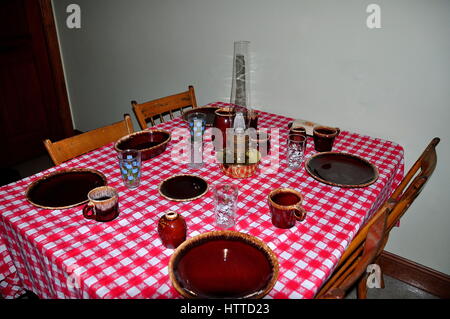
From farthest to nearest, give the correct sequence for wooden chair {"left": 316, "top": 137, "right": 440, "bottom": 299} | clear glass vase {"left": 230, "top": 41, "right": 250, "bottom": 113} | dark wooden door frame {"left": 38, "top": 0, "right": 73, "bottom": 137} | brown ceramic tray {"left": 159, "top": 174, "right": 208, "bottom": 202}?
1. dark wooden door frame {"left": 38, "top": 0, "right": 73, "bottom": 137}
2. clear glass vase {"left": 230, "top": 41, "right": 250, "bottom": 113}
3. brown ceramic tray {"left": 159, "top": 174, "right": 208, "bottom": 202}
4. wooden chair {"left": 316, "top": 137, "right": 440, "bottom": 299}

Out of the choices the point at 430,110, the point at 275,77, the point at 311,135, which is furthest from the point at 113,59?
the point at 430,110

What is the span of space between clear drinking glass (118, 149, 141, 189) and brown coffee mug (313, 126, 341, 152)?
733 mm

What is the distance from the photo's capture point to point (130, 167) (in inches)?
48.9

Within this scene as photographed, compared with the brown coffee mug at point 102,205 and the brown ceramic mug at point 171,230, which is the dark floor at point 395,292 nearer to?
the brown ceramic mug at point 171,230

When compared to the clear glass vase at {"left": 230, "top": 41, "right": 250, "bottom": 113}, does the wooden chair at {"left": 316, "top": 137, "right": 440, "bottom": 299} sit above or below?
below

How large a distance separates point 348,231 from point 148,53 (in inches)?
79.7

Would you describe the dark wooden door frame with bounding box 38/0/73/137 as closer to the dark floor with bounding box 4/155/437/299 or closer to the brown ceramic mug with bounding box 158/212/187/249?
the brown ceramic mug with bounding box 158/212/187/249

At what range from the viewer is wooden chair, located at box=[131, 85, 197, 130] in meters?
1.85

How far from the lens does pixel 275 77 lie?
2.01 metres

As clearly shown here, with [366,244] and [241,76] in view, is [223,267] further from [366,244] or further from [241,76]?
[241,76]

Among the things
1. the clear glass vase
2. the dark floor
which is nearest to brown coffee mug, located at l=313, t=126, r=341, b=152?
the clear glass vase

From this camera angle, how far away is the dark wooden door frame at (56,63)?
2936mm

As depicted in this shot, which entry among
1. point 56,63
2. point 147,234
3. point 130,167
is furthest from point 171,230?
point 56,63

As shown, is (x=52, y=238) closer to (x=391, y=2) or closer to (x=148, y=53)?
(x=391, y=2)
